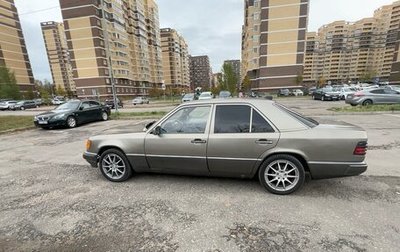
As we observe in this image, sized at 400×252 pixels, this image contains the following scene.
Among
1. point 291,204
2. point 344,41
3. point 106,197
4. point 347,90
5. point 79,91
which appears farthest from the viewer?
point 344,41

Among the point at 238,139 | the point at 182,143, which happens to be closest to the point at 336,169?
the point at 238,139

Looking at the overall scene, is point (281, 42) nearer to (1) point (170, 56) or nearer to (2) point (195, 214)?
(2) point (195, 214)

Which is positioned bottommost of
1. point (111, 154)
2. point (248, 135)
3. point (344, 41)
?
point (111, 154)

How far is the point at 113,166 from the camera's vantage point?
13.2 ft

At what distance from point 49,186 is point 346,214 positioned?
5.15 m

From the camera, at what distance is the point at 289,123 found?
318 cm

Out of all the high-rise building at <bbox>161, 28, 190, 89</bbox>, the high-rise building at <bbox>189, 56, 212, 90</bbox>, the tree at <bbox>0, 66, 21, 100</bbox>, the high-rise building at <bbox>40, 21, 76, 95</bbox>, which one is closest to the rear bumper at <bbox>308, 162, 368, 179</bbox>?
the tree at <bbox>0, 66, 21, 100</bbox>

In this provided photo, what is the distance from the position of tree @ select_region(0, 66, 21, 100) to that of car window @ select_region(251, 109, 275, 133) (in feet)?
203

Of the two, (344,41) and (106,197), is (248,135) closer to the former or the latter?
(106,197)

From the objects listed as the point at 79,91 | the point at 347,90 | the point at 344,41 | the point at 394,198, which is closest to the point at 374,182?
the point at 394,198

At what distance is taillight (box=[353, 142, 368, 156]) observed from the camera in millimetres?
2904

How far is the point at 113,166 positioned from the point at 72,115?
28.3 feet

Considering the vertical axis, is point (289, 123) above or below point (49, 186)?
above

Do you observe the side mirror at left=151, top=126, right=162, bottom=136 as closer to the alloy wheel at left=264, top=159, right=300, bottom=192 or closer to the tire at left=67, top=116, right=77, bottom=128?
the alloy wheel at left=264, top=159, right=300, bottom=192
